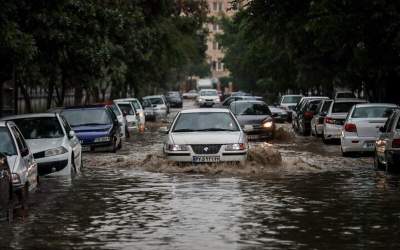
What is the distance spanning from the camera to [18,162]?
1570cm

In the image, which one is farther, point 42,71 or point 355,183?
point 42,71

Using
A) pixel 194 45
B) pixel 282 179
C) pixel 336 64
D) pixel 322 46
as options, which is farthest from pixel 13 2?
pixel 194 45

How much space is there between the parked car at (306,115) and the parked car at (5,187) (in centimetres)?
2773

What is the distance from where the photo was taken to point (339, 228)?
12578mm

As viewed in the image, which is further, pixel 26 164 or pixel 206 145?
pixel 206 145

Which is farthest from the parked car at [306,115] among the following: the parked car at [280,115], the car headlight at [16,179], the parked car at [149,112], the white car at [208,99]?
the white car at [208,99]

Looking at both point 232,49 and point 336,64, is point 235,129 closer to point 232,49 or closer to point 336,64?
point 336,64

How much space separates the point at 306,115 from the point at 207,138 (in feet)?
70.3

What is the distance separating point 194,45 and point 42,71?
1570 inches

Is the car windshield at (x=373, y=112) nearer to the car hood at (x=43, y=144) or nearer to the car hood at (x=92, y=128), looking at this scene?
the car hood at (x=92, y=128)

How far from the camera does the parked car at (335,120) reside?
33562 millimetres

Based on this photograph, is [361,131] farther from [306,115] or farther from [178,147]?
[306,115]

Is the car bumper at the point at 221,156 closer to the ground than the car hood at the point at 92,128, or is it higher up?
closer to the ground

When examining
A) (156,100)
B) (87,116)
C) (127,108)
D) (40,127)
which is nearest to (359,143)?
(87,116)
